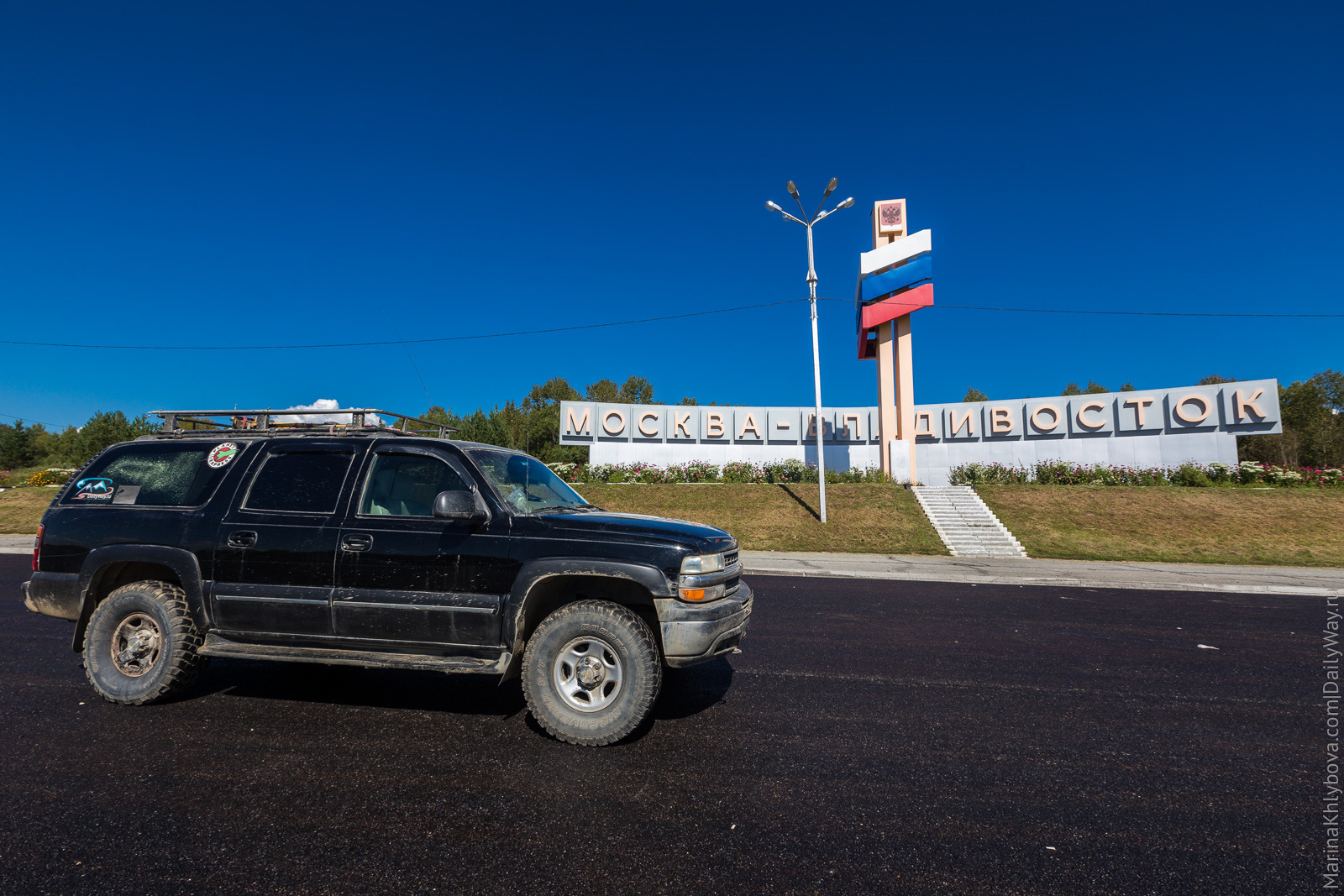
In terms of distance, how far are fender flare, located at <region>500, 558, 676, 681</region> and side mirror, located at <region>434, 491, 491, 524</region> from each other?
1.63 feet

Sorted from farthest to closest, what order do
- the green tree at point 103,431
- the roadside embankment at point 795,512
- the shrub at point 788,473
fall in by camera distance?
the green tree at point 103,431 < the shrub at point 788,473 < the roadside embankment at point 795,512

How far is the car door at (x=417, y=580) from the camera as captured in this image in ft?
13.7

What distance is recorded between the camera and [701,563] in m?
4.12

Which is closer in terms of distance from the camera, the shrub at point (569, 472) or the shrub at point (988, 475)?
the shrub at point (988, 475)

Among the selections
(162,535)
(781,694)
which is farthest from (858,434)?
(162,535)

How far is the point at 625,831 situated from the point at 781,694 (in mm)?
2400

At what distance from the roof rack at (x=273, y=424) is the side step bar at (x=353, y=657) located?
5.54 ft

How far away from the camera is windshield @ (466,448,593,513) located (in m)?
4.64

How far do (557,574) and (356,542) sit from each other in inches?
60.6

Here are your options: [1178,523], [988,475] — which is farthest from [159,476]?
[988,475]

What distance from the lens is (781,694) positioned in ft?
16.6

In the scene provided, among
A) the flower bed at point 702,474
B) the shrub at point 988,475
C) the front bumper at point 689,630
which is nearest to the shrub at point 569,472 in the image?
the flower bed at point 702,474

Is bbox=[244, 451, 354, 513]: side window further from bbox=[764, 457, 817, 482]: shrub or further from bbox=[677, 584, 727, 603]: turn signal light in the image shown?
bbox=[764, 457, 817, 482]: shrub

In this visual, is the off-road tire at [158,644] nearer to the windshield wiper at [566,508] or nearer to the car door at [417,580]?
the car door at [417,580]
